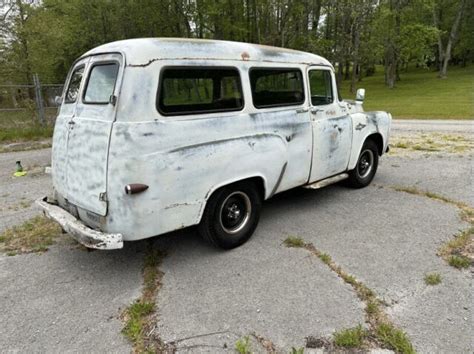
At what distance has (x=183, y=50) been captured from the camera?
3291 mm

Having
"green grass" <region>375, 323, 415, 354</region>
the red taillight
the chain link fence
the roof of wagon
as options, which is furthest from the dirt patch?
the chain link fence

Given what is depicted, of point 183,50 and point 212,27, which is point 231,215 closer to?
point 183,50

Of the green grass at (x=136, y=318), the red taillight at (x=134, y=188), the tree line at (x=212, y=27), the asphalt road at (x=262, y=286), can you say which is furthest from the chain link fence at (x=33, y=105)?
the tree line at (x=212, y=27)

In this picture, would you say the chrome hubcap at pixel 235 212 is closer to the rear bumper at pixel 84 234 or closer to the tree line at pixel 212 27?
the rear bumper at pixel 84 234

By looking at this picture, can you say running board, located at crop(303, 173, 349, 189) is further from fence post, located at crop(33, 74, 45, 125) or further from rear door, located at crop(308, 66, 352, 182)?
fence post, located at crop(33, 74, 45, 125)

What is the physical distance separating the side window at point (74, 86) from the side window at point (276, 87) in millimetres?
1875

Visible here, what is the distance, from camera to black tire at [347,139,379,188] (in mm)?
5805

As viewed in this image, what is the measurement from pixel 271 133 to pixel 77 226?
227 cm

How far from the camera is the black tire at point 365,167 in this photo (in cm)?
580

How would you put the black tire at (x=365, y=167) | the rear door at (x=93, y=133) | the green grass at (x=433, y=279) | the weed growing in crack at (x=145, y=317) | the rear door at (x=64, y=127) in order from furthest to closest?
the black tire at (x=365, y=167)
the rear door at (x=64, y=127)
the green grass at (x=433, y=279)
the rear door at (x=93, y=133)
the weed growing in crack at (x=145, y=317)

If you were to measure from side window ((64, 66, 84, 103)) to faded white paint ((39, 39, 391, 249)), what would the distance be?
0.35 ft

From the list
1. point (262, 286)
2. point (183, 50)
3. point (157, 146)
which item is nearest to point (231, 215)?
point (262, 286)

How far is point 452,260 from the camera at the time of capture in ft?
11.5

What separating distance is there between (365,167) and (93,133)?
4.62 metres
